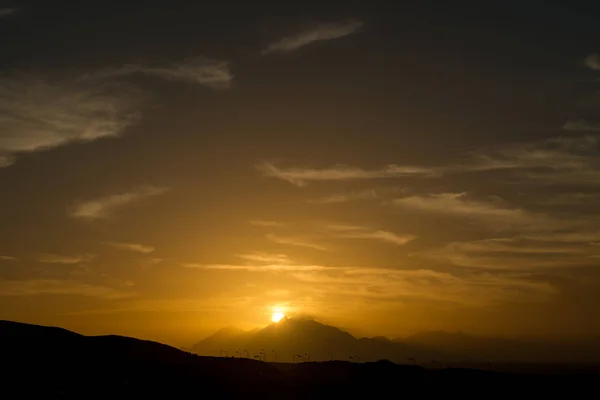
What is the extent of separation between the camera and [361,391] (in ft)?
616

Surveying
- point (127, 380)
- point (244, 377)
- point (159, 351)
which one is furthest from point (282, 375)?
point (127, 380)

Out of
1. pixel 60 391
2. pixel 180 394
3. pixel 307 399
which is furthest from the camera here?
pixel 307 399

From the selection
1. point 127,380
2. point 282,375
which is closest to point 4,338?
point 127,380

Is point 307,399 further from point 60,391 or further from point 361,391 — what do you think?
point 60,391

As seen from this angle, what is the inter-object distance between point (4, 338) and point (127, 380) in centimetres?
4270

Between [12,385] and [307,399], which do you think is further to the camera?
[307,399]

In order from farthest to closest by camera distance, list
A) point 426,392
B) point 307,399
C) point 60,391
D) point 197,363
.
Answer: point 426,392
point 197,363
point 307,399
point 60,391

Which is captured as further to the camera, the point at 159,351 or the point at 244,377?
the point at 159,351

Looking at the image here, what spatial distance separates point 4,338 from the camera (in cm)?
17100

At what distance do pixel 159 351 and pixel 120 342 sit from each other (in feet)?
37.4

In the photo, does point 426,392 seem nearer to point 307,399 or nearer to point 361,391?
point 361,391

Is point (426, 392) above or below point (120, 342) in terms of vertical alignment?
below

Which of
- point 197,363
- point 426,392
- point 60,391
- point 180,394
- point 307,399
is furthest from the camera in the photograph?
point 426,392

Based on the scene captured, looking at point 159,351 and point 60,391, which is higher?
point 159,351
